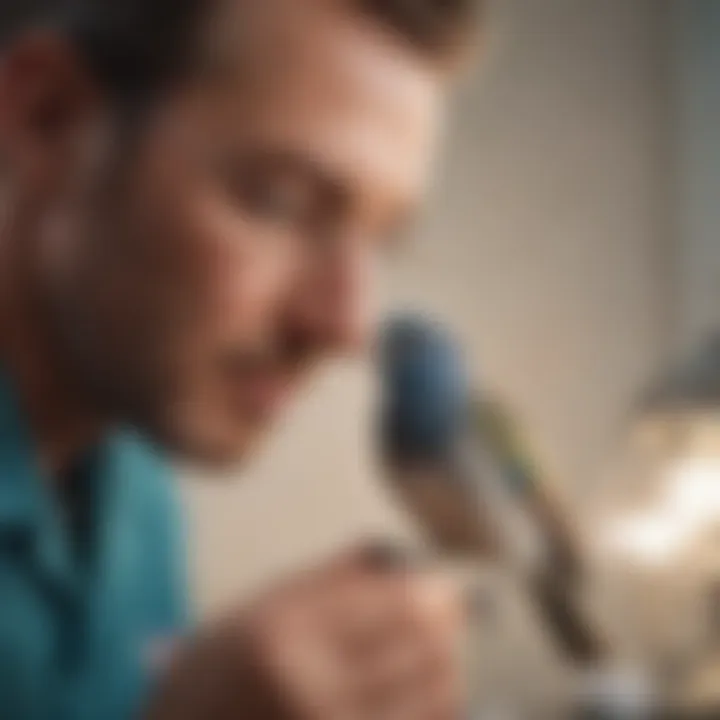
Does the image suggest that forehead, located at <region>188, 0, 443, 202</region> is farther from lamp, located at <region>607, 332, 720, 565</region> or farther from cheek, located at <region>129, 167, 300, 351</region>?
lamp, located at <region>607, 332, 720, 565</region>

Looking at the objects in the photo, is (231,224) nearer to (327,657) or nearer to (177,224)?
(177,224)

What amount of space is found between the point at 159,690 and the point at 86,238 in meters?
0.19

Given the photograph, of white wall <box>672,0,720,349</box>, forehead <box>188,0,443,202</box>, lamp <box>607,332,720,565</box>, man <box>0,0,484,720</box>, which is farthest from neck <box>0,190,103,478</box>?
white wall <box>672,0,720,349</box>

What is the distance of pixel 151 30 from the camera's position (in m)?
0.53

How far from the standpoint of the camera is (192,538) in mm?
751

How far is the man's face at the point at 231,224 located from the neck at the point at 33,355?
0.04 ft

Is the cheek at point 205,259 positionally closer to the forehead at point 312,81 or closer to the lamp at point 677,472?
the forehead at point 312,81

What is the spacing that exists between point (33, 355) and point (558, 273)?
1.31ft

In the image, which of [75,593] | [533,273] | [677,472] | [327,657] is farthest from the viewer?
[533,273]

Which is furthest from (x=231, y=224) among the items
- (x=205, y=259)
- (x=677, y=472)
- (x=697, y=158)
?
(x=697, y=158)

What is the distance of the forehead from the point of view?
520mm

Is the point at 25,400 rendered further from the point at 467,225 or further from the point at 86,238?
the point at 467,225

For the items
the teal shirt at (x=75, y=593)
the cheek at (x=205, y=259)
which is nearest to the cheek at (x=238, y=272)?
the cheek at (x=205, y=259)

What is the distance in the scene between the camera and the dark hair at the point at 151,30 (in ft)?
1.74
